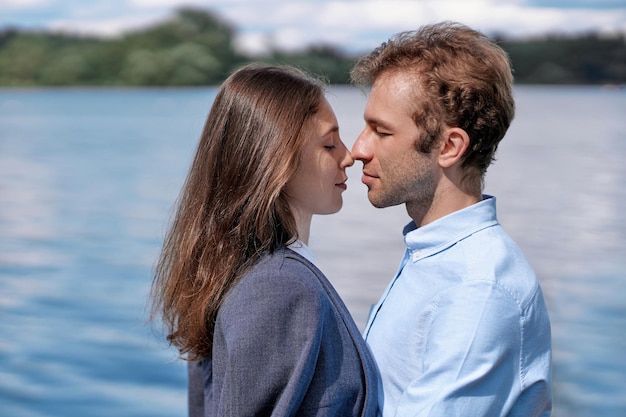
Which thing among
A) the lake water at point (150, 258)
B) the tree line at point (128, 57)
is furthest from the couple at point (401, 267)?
the tree line at point (128, 57)

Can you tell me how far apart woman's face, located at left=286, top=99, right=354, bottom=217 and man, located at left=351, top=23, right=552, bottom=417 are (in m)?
0.06

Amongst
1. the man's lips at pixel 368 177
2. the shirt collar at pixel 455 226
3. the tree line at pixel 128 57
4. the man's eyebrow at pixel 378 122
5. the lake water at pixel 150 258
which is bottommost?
the lake water at pixel 150 258

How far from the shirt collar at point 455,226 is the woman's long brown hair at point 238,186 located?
10.6 inches

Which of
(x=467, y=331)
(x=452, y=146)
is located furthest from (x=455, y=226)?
(x=467, y=331)

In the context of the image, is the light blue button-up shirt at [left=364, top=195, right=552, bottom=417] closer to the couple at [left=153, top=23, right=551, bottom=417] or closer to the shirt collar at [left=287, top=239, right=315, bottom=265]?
the couple at [left=153, top=23, right=551, bottom=417]

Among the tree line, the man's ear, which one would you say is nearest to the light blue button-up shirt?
the man's ear

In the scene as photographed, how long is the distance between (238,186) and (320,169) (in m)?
0.18

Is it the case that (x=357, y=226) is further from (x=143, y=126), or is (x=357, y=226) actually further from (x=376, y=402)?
(x=143, y=126)

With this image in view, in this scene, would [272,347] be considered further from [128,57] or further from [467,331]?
[128,57]

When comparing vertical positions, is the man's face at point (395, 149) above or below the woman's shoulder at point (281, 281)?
above

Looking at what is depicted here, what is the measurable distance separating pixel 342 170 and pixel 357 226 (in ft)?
29.4

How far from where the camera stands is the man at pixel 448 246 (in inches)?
62.3

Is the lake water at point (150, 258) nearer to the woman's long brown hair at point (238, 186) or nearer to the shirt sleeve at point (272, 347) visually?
the woman's long brown hair at point (238, 186)

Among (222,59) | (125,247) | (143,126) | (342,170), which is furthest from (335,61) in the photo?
(342,170)
